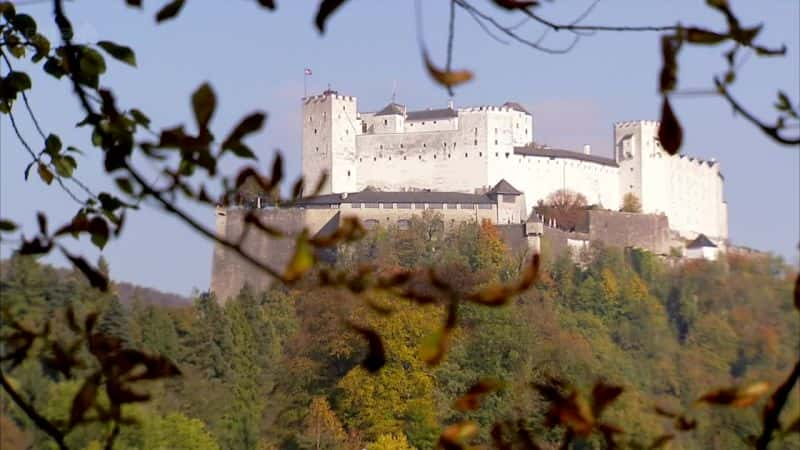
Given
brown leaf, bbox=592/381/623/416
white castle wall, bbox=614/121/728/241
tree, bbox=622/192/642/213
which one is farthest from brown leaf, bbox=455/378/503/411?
tree, bbox=622/192/642/213

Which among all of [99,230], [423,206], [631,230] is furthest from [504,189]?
[99,230]

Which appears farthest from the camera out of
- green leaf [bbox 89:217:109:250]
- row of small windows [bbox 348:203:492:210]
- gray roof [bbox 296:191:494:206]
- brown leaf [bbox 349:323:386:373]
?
row of small windows [bbox 348:203:492:210]

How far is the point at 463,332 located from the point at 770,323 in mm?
18297

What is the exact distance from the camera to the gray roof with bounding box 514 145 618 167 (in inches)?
2522

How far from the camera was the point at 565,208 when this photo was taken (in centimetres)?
6431

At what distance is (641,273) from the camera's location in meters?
Answer: 64.3

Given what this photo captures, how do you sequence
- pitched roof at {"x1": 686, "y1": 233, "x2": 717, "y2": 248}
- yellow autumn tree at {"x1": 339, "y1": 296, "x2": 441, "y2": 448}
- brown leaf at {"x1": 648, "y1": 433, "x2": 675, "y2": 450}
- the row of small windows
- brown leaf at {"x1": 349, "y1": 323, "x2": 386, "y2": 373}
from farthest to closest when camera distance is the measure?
pitched roof at {"x1": 686, "y1": 233, "x2": 717, "y2": 248}
the row of small windows
yellow autumn tree at {"x1": 339, "y1": 296, "x2": 441, "y2": 448}
brown leaf at {"x1": 648, "y1": 433, "x2": 675, "y2": 450}
brown leaf at {"x1": 349, "y1": 323, "x2": 386, "y2": 373}

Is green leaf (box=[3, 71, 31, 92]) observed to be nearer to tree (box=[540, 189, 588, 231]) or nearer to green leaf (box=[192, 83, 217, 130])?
green leaf (box=[192, 83, 217, 130])

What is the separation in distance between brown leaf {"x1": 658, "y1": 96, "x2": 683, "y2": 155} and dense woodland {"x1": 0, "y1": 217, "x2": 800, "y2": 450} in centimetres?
1385

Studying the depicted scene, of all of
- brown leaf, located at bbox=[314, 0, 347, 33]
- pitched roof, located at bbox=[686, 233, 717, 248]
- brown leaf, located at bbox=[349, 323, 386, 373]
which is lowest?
brown leaf, located at bbox=[349, 323, 386, 373]

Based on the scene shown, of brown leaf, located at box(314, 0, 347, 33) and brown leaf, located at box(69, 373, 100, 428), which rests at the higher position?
brown leaf, located at box(314, 0, 347, 33)

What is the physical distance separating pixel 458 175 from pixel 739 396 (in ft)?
200

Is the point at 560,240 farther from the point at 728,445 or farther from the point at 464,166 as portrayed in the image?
the point at 728,445

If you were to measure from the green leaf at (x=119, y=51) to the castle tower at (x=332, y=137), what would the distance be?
59.7 metres
